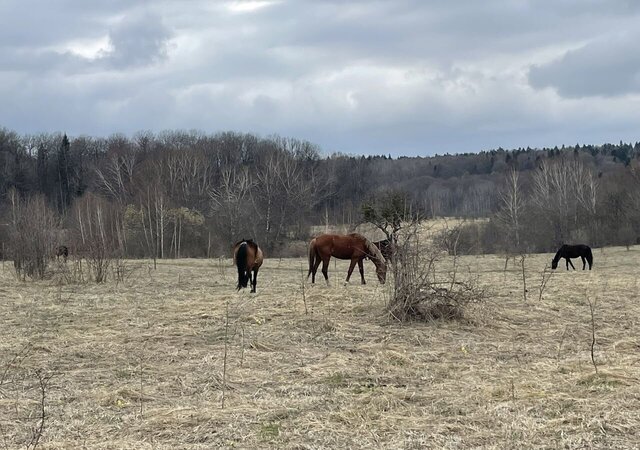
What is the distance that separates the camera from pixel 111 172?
61.1 meters

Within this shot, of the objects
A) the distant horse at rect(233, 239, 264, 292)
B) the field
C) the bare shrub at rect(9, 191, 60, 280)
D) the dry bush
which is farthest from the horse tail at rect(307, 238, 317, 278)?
the bare shrub at rect(9, 191, 60, 280)

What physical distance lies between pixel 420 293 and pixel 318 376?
3.44 m

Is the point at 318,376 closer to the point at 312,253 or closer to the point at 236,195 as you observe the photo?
the point at 312,253

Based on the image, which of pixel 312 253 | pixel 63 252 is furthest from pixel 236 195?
pixel 312 253

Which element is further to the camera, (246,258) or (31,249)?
(31,249)

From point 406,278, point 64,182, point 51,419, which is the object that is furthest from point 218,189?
point 51,419

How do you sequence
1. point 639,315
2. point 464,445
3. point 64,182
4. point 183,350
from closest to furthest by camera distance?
point 464,445 → point 183,350 → point 639,315 → point 64,182

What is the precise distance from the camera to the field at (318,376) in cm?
473

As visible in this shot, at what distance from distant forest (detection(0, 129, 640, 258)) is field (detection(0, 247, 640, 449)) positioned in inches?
418

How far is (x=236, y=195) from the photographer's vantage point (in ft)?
167

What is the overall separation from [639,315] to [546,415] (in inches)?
241

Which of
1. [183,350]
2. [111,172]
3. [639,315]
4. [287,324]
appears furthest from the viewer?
[111,172]

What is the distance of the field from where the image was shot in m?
4.73

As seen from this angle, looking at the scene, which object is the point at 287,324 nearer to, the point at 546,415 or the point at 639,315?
the point at 546,415
